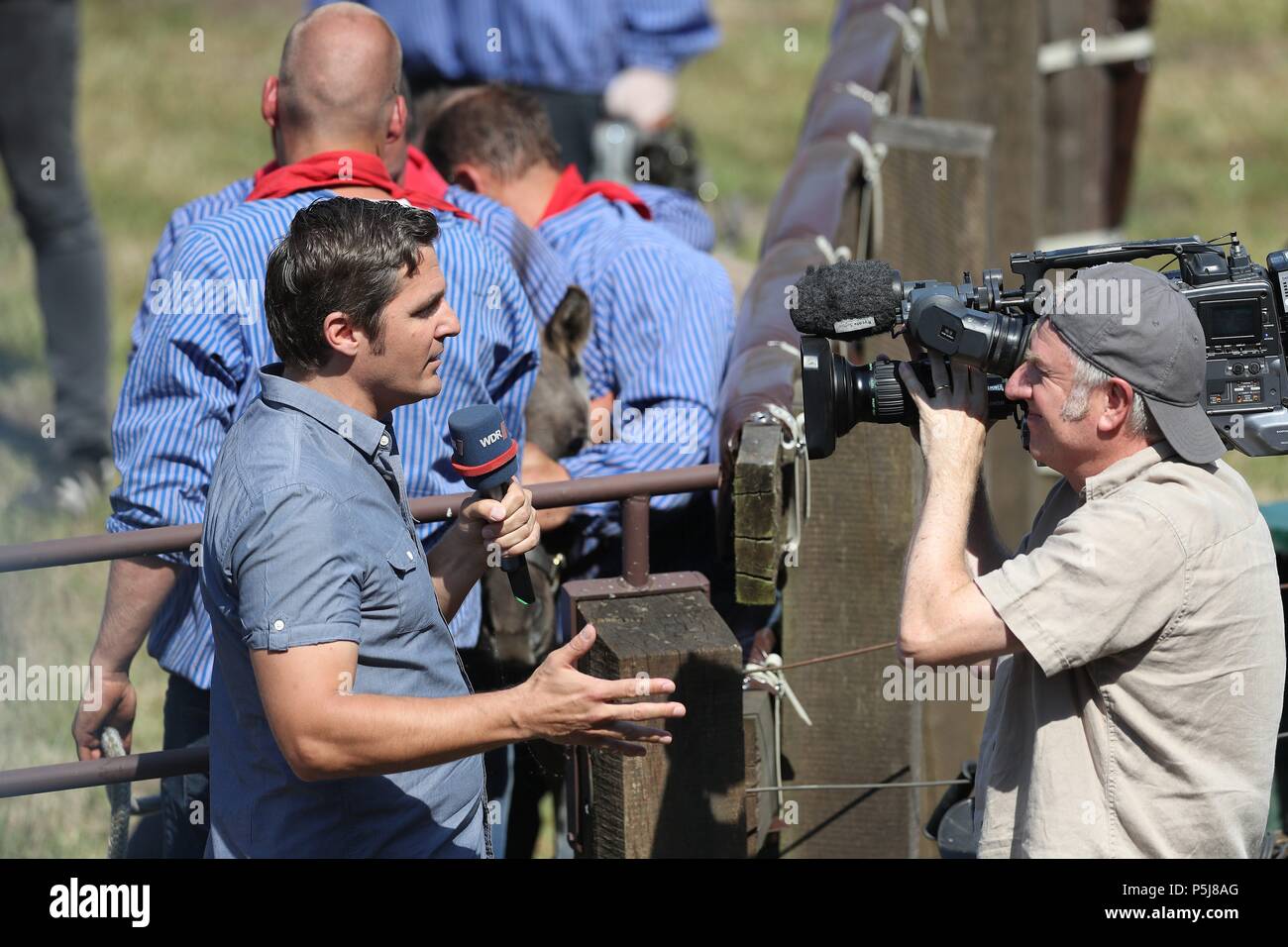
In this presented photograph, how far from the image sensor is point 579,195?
15.0 ft

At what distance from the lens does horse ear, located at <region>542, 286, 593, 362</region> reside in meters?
3.96

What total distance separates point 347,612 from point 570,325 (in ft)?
5.62

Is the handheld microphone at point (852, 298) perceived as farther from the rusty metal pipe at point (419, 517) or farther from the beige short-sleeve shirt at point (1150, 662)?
the rusty metal pipe at point (419, 517)

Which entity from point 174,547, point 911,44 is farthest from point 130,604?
point 911,44

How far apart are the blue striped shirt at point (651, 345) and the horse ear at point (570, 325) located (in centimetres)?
10

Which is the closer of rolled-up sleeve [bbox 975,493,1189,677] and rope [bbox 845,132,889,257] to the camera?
rolled-up sleeve [bbox 975,493,1189,677]

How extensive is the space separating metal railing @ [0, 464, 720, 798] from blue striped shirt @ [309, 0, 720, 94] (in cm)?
349

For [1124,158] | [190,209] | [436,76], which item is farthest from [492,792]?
[1124,158]

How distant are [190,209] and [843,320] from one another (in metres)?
1.77

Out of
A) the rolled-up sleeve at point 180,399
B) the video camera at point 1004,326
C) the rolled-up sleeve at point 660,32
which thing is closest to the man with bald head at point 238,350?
the rolled-up sleeve at point 180,399

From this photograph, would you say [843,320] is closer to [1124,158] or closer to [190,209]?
[190,209]

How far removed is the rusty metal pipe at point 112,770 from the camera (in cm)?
300

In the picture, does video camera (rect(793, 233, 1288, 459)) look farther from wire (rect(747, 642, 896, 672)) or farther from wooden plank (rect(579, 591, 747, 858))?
wire (rect(747, 642, 896, 672))

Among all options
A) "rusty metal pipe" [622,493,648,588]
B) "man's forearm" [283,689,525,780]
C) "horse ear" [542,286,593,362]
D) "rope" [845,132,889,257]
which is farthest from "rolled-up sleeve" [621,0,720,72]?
"man's forearm" [283,689,525,780]
